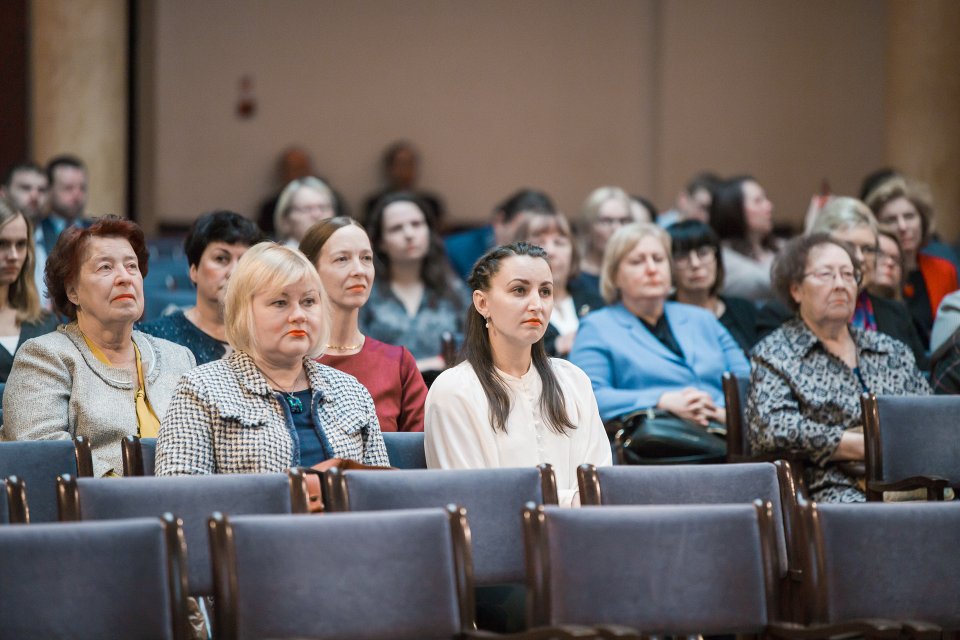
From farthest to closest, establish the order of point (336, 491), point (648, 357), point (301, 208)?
1. point (301, 208)
2. point (648, 357)
3. point (336, 491)

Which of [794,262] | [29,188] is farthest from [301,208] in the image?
[794,262]

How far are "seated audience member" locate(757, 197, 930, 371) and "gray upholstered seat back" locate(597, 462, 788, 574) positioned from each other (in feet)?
5.06

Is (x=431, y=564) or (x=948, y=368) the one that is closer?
(x=431, y=564)

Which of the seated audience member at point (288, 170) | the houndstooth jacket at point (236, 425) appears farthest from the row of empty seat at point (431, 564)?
the seated audience member at point (288, 170)

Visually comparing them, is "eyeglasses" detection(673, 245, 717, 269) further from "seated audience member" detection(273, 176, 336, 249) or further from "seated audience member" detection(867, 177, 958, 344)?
"seated audience member" detection(273, 176, 336, 249)

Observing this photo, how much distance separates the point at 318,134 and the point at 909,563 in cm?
784

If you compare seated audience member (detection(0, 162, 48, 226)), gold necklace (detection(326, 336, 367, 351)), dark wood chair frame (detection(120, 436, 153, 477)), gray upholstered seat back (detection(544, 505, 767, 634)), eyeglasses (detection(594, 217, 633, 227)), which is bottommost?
gray upholstered seat back (detection(544, 505, 767, 634))

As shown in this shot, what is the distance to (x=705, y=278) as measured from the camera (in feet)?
16.6

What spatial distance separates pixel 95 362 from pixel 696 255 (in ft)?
8.02

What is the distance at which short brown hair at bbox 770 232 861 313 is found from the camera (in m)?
4.25

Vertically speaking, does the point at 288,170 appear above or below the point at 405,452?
above

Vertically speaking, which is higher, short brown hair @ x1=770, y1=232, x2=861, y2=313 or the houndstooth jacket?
short brown hair @ x1=770, y1=232, x2=861, y2=313

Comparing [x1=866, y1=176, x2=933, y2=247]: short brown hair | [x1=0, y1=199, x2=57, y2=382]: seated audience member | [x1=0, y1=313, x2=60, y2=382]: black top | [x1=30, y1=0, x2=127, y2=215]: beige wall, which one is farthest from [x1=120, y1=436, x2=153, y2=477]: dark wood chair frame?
[x1=30, y1=0, x2=127, y2=215]: beige wall

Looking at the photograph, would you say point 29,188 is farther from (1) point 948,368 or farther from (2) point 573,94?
(2) point 573,94
